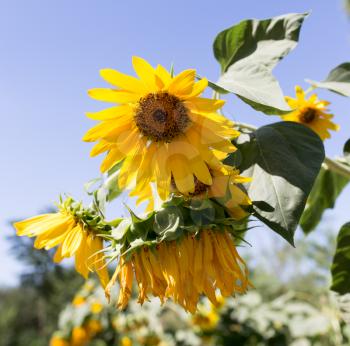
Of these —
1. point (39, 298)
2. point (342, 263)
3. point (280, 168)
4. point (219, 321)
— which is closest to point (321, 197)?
point (342, 263)

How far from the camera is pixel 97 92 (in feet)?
1.81

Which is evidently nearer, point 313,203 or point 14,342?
point 313,203

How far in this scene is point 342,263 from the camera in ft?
2.58

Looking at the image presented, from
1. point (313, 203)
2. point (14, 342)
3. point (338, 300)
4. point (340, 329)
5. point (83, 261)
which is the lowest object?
point (14, 342)

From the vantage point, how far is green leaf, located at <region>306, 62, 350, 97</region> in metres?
0.69

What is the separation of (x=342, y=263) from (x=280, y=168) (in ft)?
1.07

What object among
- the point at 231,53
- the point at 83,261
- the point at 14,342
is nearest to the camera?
the point at 83,261

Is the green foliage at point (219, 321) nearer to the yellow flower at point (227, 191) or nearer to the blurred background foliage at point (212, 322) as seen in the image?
the blurred background foliage at point (212, 322)

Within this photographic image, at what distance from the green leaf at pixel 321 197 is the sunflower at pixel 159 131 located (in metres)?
0.46

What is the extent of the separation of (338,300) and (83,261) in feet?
1.73

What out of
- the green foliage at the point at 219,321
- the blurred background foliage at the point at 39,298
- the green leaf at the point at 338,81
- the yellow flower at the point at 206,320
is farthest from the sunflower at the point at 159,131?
the blurred background foliage at the point at 39,298

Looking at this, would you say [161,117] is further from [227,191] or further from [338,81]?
[338,81]

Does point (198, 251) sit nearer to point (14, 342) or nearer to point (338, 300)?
point (338, 300)

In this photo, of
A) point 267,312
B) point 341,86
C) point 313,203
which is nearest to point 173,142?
point 341,86
